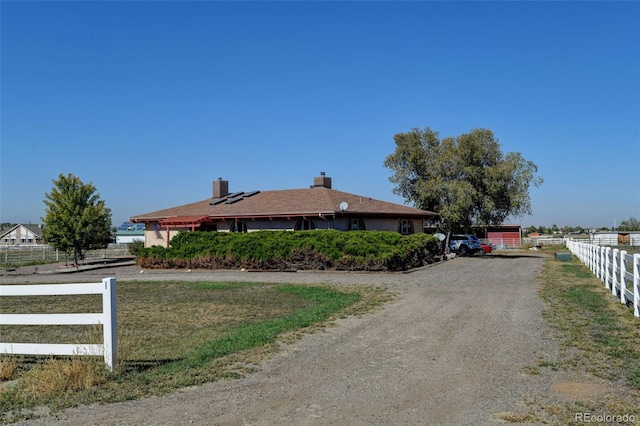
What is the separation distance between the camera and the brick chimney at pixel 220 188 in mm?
39625

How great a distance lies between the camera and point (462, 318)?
452 inches

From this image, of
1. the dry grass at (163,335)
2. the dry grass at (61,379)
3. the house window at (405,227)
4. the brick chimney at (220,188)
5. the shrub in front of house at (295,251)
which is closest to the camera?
the dry grass at (61,379)

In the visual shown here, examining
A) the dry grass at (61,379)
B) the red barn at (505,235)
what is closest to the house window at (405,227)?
the red barn at (505,235)

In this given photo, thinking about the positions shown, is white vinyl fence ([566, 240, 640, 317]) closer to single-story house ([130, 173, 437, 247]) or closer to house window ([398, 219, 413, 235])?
single-story house ([130, 173, 437, 247])

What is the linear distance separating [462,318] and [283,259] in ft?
52.7

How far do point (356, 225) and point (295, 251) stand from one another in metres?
6.36

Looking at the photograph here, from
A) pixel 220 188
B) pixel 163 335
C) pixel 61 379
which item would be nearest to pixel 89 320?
pixel 61 379

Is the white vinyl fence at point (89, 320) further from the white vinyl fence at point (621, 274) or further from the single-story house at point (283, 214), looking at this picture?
the single-story house at point (283, 214)

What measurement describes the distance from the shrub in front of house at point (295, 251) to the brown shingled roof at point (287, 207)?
299 centimetres

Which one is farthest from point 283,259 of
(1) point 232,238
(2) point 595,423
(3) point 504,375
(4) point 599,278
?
(2) point 595,423

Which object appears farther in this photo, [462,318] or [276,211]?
[276,211]

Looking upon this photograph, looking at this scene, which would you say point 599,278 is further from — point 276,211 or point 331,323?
point 276,211

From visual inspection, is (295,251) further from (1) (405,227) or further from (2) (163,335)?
(2) (163,335)

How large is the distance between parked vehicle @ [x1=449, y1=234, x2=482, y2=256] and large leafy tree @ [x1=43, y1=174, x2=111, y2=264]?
2346 centimetres
